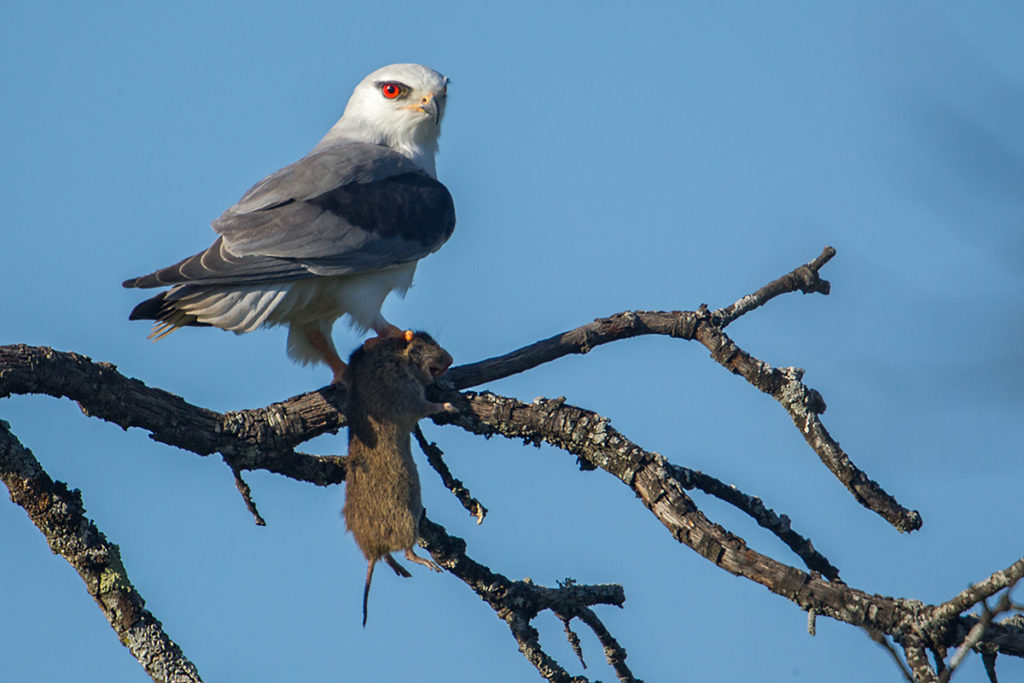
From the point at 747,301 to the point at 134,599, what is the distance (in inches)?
114

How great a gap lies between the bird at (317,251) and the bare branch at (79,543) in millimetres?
1358

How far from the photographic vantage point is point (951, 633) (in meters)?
3.01

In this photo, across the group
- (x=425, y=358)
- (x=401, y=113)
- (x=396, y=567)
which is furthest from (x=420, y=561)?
(x=401, y=113)

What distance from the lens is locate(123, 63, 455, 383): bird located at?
4941mm

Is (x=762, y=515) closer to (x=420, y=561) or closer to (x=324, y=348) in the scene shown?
(x=420, y=561)

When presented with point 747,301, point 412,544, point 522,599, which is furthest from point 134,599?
point 747,301

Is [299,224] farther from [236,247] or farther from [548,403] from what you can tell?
[548,403]

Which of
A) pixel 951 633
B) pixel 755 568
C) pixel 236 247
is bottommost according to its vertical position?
pixel 951 633

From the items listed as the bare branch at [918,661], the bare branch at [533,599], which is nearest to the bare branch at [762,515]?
the bare branch at [533,599]

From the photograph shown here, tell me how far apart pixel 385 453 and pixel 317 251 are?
134 centimetres

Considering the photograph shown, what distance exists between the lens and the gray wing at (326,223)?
5020mm

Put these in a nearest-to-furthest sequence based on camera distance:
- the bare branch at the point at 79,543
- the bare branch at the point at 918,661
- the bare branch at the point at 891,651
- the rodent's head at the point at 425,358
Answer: the bare branch at the point at 891,651
the bare branch at the point at 918,661
the bare branch at the point at 79,543
the rodent's head at the point at 425,358

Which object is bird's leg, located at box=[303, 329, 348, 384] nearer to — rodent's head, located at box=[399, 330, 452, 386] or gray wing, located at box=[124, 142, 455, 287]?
gray wing, located at box=[124, 142, 455, 287]

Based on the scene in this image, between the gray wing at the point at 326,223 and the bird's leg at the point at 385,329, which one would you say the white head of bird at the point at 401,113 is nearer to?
the gray wing at the point at 326,223
